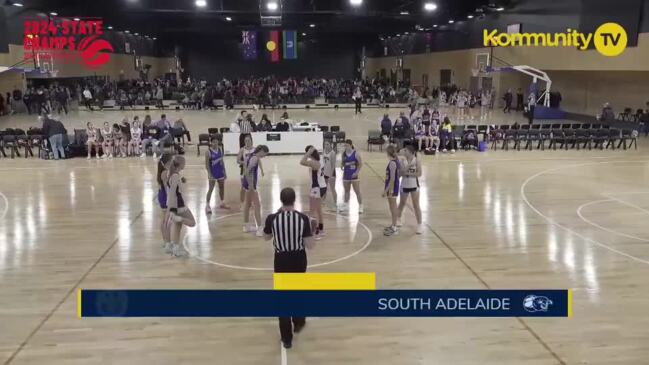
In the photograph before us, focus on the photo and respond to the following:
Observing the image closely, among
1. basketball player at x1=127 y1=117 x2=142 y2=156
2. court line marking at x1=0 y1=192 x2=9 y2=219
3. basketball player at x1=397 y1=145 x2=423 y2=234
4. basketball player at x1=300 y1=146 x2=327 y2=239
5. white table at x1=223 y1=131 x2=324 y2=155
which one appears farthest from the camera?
white table at x1=223 y1=131 x2=324 y2=155

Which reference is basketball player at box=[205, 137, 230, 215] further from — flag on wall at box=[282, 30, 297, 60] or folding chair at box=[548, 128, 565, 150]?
flag on wall at box=[282, 30, 297, 60]

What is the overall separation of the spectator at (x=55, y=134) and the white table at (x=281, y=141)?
17.1 ft

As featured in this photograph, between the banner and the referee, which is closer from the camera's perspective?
the banner

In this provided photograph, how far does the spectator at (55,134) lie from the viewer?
1755 centimetres

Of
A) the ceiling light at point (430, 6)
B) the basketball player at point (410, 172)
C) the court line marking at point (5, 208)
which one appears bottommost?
the court line marking at point (5, 208)

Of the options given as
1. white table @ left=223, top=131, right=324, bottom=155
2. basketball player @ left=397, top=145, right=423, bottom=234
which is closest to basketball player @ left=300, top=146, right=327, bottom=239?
basketball player @ left=397, top=145, right=423, bottom=234

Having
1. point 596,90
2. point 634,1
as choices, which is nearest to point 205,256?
point 634,1

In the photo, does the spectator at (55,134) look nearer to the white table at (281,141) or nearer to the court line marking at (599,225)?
the white table at (281,141)

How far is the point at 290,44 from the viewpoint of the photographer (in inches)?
1898

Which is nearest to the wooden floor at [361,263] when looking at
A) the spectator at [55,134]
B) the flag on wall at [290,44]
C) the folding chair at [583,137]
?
the spectator at [55,134]

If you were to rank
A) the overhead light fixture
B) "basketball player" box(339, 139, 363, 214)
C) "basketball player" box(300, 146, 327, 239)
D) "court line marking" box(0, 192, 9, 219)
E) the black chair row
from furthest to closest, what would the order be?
the overhead light fixture < the black chair row < "court line marking" box(0, 192, 9, 219) < "basketball player" box(339, 139, 363, 214) < "basketball player" box(300, 146, 327, 239)

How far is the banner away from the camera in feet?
11.6

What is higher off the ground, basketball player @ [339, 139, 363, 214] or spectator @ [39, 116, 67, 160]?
spectator @ [39, 116, 67, 160]

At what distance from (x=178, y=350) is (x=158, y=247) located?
3.61m
